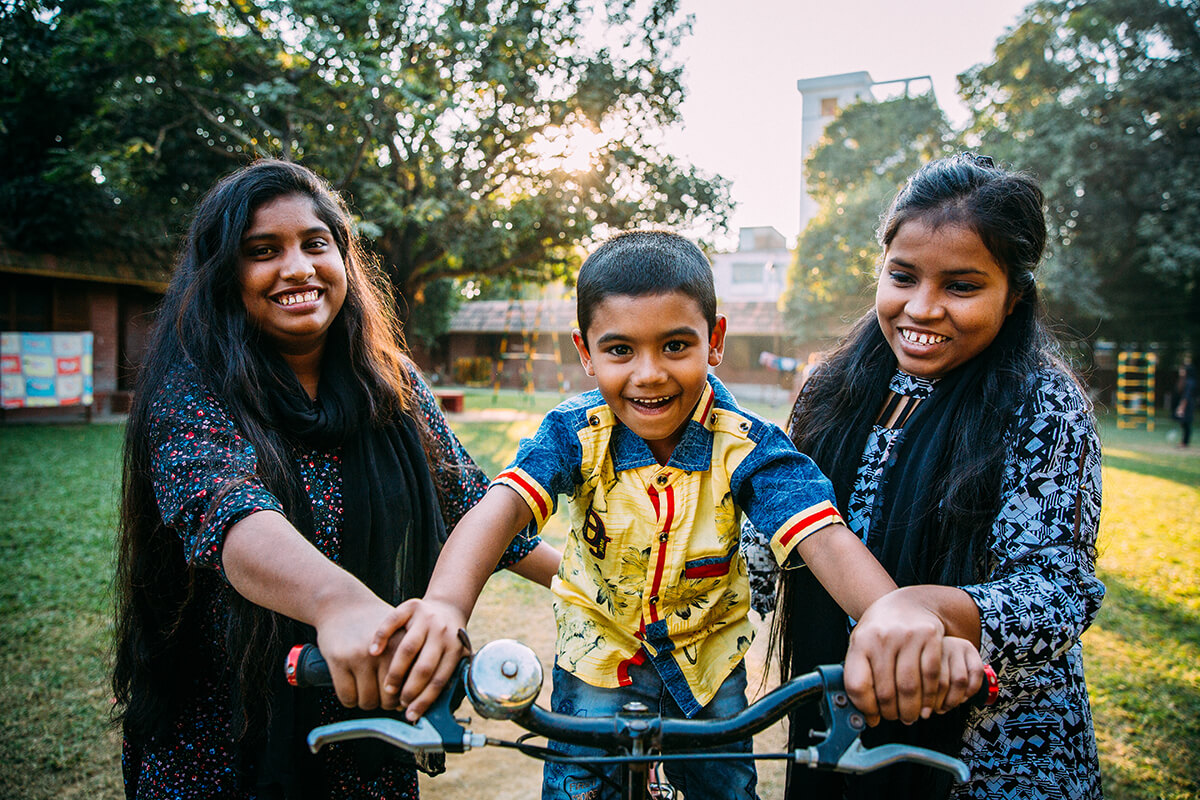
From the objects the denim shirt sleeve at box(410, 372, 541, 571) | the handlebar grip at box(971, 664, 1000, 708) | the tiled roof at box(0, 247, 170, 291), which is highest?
the tiled roof at box(0, 247, 170, 291)

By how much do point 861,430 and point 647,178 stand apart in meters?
14.6

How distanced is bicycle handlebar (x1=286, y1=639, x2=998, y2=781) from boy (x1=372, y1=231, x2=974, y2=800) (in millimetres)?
450

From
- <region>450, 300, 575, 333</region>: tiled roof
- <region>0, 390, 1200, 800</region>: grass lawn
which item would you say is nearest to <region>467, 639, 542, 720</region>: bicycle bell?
<region>0, 390, 1200, 800</region>: grass lawn

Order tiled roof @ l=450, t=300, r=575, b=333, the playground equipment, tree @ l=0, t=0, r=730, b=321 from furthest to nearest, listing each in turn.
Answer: tiled roof @ l=450, t=300, r=575, b=333
the playground equipment
tree @ l=0, t=0, r=730, b=321

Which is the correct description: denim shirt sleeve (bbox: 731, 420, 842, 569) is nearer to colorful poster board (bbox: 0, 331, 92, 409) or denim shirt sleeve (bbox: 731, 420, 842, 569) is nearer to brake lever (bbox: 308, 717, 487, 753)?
brake lever (bbox: 308, 717, 487, 753)

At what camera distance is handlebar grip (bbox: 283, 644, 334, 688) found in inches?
45.5

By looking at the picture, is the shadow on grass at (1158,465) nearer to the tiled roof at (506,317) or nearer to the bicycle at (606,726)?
the bicycle at (606,726)

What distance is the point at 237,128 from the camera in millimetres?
13359

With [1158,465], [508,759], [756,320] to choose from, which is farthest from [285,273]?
[756,320]

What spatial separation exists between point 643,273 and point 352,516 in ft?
3.45

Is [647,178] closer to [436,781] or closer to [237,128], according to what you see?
[237,128]

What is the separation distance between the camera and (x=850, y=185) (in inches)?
1096

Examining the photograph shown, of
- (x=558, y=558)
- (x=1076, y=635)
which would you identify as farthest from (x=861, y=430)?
(x=558, y=558)

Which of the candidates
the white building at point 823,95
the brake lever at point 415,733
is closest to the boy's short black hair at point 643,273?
the brake lever at point 415,733
